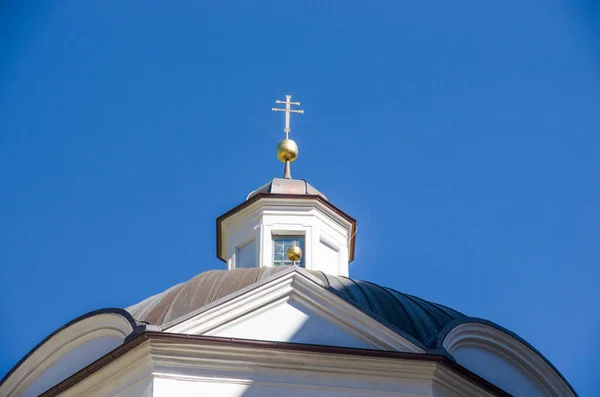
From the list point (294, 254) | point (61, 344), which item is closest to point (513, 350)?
point (294, 254)

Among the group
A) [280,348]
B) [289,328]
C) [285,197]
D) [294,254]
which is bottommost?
[280,348]

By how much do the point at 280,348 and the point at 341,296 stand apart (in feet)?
4.10

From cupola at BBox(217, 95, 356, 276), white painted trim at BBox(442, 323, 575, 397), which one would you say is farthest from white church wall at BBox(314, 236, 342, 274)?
white painted trim at BBox(442, 323, 575, 397)

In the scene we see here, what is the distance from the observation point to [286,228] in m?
24.4

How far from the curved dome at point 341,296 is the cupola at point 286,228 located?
3.29m

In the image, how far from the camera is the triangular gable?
18.5m

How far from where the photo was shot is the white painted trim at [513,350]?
1948cm

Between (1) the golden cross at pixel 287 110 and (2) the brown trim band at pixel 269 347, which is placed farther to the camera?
(1) the golden cross at pixel 287 110

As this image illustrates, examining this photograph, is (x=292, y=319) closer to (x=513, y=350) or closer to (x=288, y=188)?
(x=513, y=350)

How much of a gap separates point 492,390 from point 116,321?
4.69 metres

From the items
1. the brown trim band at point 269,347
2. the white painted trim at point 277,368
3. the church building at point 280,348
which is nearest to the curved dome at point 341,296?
the church building at point 280,348

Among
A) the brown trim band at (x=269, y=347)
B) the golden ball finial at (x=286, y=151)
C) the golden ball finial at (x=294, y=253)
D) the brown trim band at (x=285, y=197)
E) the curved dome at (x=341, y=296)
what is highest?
the golden ball finial at (x=286, y=151)

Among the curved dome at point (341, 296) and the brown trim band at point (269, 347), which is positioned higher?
the curved dome at point (341, 296)

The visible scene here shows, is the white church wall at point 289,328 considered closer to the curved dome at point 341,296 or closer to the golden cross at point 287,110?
the curved dome at point 341,296
